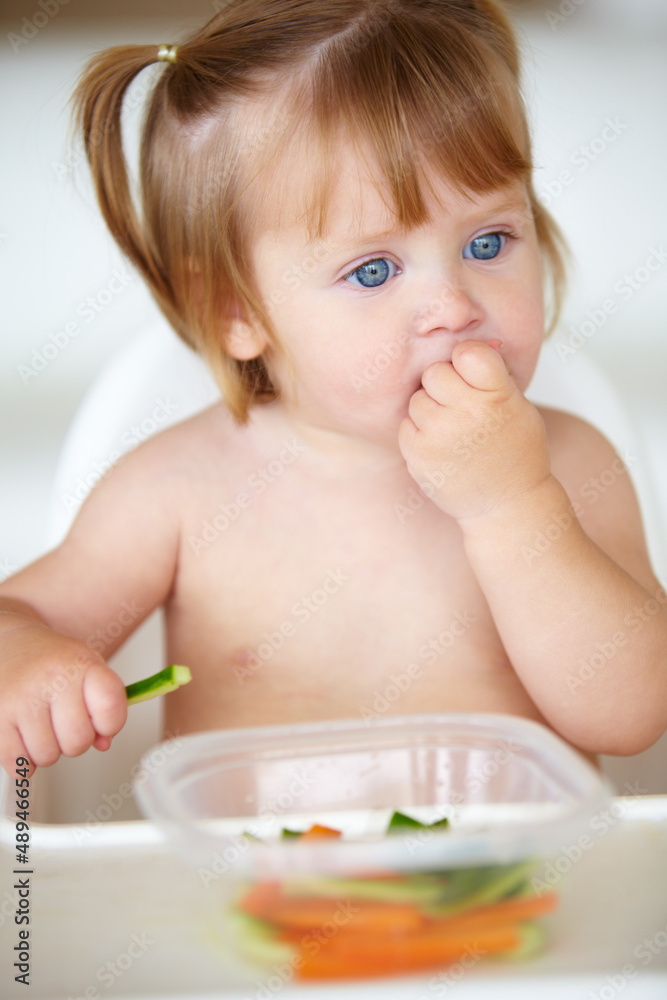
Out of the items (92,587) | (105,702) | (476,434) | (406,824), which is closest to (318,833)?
(406,824)

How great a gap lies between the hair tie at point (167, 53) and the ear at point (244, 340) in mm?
214

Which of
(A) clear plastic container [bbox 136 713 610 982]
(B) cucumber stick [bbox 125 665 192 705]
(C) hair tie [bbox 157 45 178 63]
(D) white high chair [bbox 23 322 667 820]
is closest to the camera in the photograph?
(A) clear plastic container [bbox 136 713 610 982]

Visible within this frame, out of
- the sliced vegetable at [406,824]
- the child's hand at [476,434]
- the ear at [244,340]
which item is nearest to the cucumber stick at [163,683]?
the sliced vegetable at [406,824]

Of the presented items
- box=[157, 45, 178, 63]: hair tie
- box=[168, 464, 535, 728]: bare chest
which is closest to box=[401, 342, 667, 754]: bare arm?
box=[168, 464, 535, 728]: bare chest

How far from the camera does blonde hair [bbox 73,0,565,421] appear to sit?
0.66m

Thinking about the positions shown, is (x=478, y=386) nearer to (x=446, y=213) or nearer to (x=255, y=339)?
(x=446, y=213)

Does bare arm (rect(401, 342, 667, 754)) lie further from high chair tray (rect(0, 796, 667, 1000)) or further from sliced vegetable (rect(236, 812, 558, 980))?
sliced vegetable (rect(236, 812, 558, 980))

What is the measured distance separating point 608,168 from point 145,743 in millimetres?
1362

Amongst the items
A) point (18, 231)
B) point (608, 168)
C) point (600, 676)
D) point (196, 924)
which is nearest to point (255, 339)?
point (600, 676)

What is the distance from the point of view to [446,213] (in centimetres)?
65

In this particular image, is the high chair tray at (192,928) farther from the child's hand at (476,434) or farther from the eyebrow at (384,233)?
the eyebrow at (384,233)

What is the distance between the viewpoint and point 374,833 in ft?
1.62

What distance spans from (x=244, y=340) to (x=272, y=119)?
0.19 m

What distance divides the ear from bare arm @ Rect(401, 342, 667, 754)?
18cm
